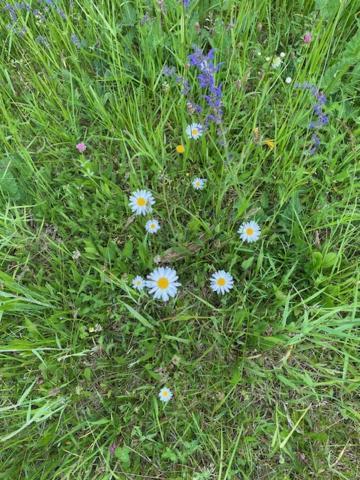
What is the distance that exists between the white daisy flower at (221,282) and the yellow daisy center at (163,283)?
180 millimetres

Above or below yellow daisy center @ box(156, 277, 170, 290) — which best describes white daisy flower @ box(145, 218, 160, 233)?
above

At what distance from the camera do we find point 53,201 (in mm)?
1763

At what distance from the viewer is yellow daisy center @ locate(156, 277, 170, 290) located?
1.53 metres

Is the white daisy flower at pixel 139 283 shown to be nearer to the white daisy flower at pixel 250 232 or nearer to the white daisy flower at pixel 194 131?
the white daisy flower at pixel 250 232

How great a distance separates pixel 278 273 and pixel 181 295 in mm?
405

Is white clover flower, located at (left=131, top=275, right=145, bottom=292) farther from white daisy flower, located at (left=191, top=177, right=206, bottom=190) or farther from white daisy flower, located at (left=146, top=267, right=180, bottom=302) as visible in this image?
white daisy flower, located at (left=191, top=177, right=206, bottom=190)

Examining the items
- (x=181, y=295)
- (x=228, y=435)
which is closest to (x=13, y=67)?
(x=181, y=295)

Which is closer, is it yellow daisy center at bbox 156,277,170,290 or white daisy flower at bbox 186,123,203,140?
yellow daisy center at bbox 156,277,170,290

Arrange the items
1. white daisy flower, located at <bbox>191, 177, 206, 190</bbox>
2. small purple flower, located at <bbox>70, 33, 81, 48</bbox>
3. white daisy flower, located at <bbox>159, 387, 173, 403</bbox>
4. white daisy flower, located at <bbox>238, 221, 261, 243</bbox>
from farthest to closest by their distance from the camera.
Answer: small purple flower, located at <bbox>70, 33, 81, 48</bbox>, white daisy flower, located at <bbox>191, 177, 206, 190</bbox>, white daisy flower, located at <bbox>238, 221, 261, 243</bbox>, white daisy flower, located at <bbox>159, 387, 173, 403</bbox>

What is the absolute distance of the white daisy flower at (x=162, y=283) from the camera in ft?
4.99

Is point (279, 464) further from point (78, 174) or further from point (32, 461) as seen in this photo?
point (78, 174)

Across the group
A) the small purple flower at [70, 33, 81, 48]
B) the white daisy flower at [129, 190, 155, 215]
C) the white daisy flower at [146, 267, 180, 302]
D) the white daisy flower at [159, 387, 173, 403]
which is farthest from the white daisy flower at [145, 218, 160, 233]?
the small purple flower at [70, 33, 81, 48]

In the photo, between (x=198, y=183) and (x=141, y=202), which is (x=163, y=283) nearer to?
(x=141, y=202)

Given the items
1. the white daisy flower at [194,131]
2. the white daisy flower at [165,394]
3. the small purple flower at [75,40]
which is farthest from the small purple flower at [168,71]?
the white daisy flower at [165,394]
